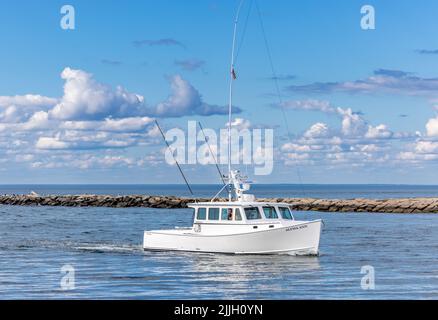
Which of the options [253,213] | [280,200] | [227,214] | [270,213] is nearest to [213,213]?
[227,214]

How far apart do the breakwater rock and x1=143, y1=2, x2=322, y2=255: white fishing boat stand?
5256 centimetres

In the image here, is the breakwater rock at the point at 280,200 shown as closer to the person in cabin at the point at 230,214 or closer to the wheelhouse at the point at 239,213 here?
the wheelhouse at the point at 239,213

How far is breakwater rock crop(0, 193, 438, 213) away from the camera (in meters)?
102

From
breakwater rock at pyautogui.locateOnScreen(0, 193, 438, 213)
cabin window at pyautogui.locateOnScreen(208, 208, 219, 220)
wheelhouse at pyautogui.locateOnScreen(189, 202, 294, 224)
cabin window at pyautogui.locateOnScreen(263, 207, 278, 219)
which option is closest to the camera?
wheelhouse at pyautogui.locateOnScreen(189, 202, 294, 224)

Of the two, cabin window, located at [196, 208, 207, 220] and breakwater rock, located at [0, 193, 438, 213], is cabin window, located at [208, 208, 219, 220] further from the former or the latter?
breakwater rock, located at [0, 193, 438, 213]

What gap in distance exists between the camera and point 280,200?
11338 centimetres

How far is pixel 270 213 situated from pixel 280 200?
73962 millimetres

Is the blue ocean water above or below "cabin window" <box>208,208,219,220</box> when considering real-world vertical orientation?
below

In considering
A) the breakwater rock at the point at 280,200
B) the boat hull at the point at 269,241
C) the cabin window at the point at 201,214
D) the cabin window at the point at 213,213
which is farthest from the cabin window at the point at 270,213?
the breakwater rock at the point at 280,200

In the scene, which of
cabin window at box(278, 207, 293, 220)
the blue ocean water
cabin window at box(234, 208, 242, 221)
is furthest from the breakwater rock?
cabin window at box(234, 208, 242, 221)

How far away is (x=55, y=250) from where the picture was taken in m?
47.8

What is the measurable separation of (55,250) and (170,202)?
69.1 m

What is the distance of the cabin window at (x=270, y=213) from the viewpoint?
39.6 meters
